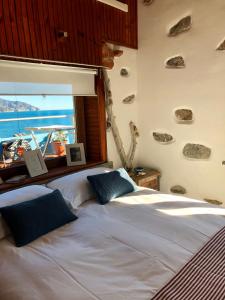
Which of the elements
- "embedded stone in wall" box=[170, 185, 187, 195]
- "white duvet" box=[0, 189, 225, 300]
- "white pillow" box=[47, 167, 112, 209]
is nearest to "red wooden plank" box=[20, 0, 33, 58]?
"white pillow" box=[47, 167, 112, 209]

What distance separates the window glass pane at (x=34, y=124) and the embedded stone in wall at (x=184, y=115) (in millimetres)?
1251

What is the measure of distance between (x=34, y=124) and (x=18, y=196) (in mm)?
970

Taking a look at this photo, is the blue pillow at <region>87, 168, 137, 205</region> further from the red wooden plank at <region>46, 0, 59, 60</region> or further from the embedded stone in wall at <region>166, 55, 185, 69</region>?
the embedded stone in wall at <region>166, 55, 185, 69</region>

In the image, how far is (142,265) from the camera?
4.56 feet

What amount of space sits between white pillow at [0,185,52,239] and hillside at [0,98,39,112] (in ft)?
2.76

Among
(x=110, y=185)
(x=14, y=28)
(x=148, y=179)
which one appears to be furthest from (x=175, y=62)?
(x=14, y=28)

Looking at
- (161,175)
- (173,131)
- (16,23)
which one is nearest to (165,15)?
(173,131)

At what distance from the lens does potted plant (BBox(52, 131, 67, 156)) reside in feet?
9.57

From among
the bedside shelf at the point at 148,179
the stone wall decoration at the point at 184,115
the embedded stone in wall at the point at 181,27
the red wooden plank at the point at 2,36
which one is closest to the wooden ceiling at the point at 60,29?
the red wooden plank at the point at 2,36

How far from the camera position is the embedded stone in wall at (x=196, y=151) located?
9.46ft

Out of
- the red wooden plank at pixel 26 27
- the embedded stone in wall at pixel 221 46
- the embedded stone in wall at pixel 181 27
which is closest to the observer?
the red wooden plank at pixel 26 27

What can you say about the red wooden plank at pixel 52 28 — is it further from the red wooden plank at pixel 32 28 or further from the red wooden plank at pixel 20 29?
the red wooden plank at pixel 20 29

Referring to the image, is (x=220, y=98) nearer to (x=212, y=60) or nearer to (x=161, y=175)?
(x=212, y=60)

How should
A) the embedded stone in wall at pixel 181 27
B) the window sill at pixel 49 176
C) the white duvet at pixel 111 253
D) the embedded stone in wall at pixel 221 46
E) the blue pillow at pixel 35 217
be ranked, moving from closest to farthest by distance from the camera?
the white duvet at pixel 111 253
the blue pillow at pixel 35 217
the window sill at pixel 49 176
the embedded stone in wall at pixel 221 46
the embedded stone in wall at pixel 181 27
